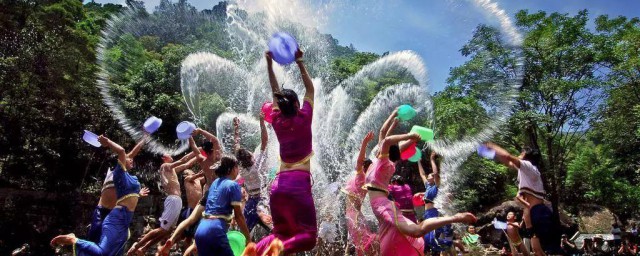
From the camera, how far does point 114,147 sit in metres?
5.60

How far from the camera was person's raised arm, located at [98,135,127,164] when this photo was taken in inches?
216

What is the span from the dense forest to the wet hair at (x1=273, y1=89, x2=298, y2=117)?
8.52 meters

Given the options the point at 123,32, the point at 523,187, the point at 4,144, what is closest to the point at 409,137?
the point at 523,187

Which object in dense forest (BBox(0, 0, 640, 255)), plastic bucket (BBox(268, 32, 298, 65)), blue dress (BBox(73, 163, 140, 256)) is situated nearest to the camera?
plastic bucket (BBox(268, 32, 298, 65))

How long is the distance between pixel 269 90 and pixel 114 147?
7.86 m

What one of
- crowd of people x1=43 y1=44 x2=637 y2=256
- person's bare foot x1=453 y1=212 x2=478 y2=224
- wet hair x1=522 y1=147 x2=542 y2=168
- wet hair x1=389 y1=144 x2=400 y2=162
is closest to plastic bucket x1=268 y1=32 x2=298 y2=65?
crowd of people x1=43 y1=44 x2=637 y2=256

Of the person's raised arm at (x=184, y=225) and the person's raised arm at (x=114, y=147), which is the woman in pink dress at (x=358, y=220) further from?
the person's raised arm at (x=114, y=147)

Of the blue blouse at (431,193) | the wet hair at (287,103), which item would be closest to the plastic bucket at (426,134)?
the wet hair at (287,103)

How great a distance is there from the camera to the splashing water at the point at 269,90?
9.93 m

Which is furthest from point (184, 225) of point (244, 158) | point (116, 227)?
point (244, 158)

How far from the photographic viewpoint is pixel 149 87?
21.3 meters

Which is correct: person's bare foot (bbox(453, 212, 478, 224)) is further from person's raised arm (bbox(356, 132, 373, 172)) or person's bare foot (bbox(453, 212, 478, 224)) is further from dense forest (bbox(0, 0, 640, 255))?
dense forest (bbox(0, 0, 640, 255))

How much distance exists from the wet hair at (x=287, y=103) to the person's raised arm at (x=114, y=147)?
2.48 metres

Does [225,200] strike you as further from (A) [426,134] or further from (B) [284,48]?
(A) [426,134]
